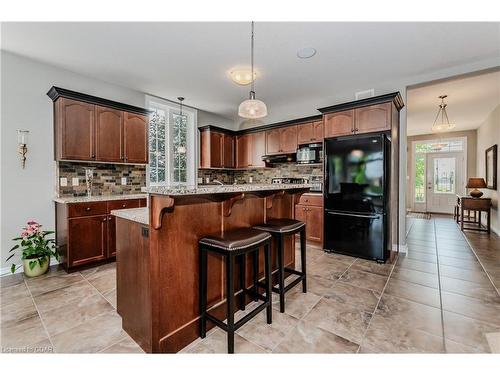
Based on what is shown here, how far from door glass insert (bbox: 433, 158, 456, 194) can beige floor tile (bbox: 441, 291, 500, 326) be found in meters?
6.93

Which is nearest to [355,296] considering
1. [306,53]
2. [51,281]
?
[306,53]

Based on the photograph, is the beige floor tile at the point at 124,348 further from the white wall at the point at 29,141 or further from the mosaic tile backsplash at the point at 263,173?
the mosaic tile backsplash at the point at 263,173

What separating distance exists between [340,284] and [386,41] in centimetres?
281

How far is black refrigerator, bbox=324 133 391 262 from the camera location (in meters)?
3.24

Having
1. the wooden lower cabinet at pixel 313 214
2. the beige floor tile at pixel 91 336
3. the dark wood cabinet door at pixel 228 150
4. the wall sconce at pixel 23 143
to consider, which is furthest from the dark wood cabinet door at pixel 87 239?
the wooden lower cabinet at pixel 313 214

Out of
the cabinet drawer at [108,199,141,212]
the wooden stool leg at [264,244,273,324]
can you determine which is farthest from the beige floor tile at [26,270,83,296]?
the wooden stool leg at [264,244,273,324]

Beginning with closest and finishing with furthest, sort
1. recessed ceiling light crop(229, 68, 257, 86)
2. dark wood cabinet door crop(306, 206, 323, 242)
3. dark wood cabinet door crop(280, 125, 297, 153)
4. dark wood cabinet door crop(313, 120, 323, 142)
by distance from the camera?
1. recessed ceiling light crop(229, 68, 257, 86)
2. dark wood cabinet door crop(306, 206, 323, 242)
3. dark wood cabinet door crop(313, 120, 323, 142)
4. dark wood cabinet door crop(280, 125, 297, 153)

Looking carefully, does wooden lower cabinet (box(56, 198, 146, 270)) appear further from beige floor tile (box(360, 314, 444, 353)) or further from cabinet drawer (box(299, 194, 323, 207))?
beige floor tile (box(360, 314, 444, 353))

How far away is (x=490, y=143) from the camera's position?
5.51 meters

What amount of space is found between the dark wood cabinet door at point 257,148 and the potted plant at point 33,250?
149 inches

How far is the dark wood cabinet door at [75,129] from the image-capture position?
10.1 feet

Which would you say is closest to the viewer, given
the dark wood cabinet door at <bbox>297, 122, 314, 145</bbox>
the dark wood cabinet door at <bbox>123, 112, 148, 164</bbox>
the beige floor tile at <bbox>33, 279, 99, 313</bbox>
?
the beige floor tile at <bbox>33, 279, 99, 313</bbox>


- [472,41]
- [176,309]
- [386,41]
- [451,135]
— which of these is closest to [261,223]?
[176,309]

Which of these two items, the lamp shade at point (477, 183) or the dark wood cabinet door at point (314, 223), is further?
the lamp shade at point (477, 183)
